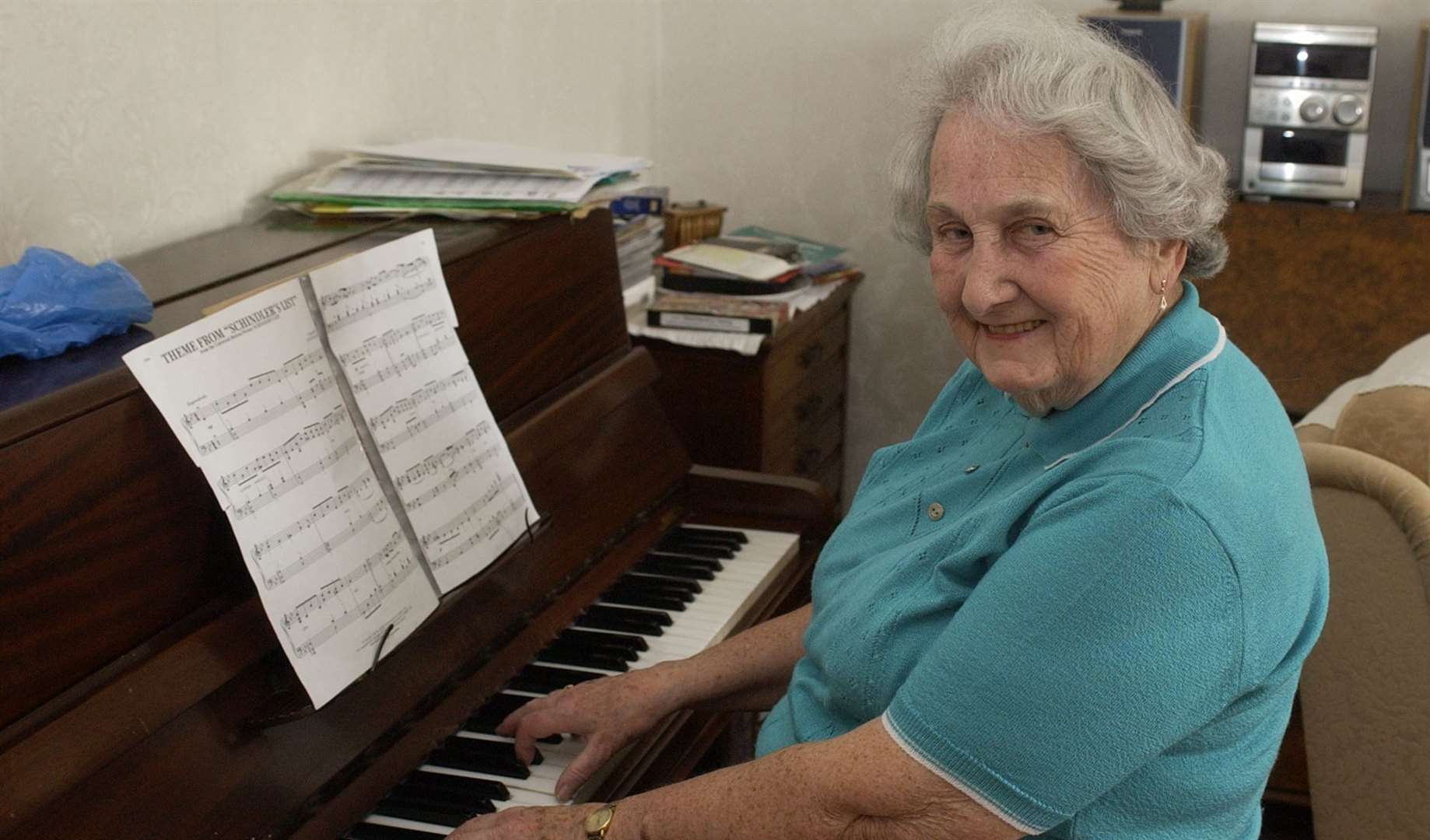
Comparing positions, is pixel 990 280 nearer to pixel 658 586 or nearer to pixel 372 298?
pixel 372 298

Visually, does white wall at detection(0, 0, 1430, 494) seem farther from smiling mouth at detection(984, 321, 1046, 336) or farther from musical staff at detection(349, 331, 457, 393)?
smiling mouth at detection(984, 321, 1046, 336)

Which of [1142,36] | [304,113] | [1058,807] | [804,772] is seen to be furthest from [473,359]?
[1142,36]

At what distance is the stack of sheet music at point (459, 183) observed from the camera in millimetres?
1823

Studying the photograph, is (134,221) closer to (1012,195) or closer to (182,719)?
(182,719)

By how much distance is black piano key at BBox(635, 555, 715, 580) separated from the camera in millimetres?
1908

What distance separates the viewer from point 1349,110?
308 cm

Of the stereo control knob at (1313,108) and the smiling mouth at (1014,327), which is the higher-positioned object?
the stereo control knob at (1313,108)

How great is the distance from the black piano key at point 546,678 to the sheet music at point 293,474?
0.75ft

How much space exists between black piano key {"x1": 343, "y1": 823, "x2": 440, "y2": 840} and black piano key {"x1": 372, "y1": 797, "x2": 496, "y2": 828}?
2cm

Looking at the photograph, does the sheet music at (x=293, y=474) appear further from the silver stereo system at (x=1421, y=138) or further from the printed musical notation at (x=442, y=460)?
the silver stereo system at (x=1421, y=138)

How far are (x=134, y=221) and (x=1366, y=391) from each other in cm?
178

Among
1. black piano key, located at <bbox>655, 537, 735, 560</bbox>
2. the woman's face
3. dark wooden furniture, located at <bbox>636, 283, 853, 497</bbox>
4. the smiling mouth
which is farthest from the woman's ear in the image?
dark wooden furniture, located at <bbox>636, 283, 853, 497</bbox>

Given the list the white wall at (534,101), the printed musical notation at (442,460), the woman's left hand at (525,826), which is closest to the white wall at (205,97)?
the white wall at (534,101)

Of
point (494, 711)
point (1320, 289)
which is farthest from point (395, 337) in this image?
point (1320, 289)
